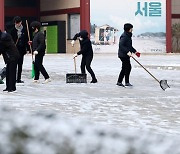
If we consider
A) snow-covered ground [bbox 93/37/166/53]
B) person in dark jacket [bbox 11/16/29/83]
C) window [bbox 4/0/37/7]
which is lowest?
snow-covered ground [bbox 93/37/166/53]

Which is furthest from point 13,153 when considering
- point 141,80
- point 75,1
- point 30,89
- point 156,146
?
point 75,1

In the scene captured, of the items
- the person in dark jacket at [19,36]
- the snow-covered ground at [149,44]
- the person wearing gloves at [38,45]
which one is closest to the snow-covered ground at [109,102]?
the person wearing gloves at [38,45]

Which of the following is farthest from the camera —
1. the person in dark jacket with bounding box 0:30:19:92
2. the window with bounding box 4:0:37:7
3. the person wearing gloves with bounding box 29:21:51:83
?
the window with bounding box 4:0:37:7

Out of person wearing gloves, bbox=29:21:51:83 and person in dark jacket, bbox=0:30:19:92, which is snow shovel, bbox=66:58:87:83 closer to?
person wearing gloves, bbox=29:21:51:83

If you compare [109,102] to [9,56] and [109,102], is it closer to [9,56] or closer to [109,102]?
[109,102]

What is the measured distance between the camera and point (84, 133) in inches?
54.5

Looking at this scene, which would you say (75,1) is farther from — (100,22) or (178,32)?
(178,32)

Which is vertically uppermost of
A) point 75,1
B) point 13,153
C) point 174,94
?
point 75,1

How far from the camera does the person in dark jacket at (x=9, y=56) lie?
39.4 feet

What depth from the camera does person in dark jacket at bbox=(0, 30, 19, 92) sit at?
39.4ft

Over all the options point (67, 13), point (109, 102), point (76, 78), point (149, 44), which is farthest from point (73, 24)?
point (109, 102)

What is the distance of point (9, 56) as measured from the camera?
12281 mm

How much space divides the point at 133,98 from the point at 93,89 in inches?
83.0

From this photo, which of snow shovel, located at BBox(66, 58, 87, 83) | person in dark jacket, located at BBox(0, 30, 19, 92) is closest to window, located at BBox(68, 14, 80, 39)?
snow shovel, located at BBox(66, 58, 87, 83)
